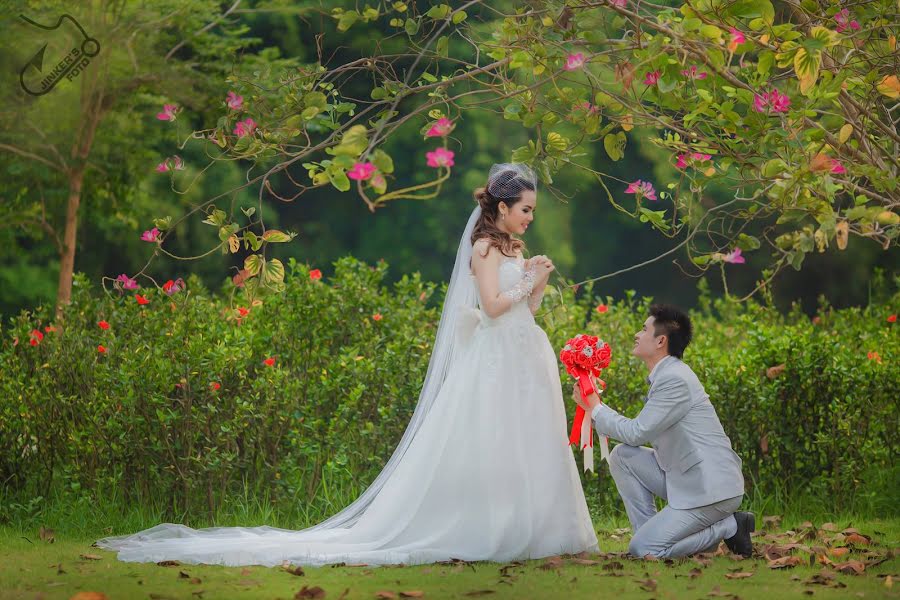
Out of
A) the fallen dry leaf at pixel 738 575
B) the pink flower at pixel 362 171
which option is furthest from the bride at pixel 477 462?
the pink flower at pixel 362 171

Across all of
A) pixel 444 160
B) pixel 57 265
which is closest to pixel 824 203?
pixel 444 160

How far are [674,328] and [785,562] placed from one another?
120cm

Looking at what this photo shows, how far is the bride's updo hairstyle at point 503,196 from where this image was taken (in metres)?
5.29

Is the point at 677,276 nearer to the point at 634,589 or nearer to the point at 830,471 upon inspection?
the point at 830,471

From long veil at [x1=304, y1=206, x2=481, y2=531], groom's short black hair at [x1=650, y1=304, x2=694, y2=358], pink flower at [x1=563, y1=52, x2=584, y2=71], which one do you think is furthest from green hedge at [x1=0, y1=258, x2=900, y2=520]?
pink flower at [x1=563, y1=52, x2=584, y2=71]

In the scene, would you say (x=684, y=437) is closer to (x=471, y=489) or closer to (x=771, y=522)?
(x=471, y=489)

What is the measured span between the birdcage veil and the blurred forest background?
499cm

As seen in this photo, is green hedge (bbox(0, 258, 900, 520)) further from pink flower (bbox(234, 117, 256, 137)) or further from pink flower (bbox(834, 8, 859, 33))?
pink flower (bbox(834, 8, 859, 33))

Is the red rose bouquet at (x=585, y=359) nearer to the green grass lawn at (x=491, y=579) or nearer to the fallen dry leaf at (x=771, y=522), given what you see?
the green grass lawn at (x=491, y=579)

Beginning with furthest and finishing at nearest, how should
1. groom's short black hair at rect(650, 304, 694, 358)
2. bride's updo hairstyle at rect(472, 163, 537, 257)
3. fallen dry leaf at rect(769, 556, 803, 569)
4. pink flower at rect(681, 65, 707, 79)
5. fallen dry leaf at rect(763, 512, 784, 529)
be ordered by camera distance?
fallen dry leaf at rect(763, 512, 784, 529) < bride's updo hairstyle at rect(472, 163, 537, 257) < groom's short black hair at rect(650, 304, 694, 358) < fallen dry leaf at rect(769, 556, 803, 569) < pink flower at rect(681, 65, 707, 79)

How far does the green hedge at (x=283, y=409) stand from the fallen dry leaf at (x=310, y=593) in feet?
6.45

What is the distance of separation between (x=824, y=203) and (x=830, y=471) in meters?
2.99

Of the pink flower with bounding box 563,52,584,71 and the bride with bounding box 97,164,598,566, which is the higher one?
the pink flower with bounding box 563,52,584,71
